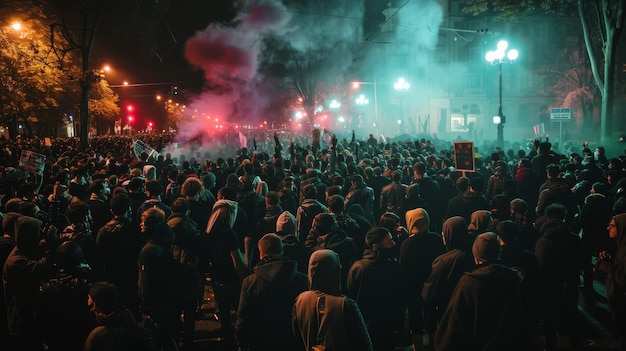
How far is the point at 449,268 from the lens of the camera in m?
4.60

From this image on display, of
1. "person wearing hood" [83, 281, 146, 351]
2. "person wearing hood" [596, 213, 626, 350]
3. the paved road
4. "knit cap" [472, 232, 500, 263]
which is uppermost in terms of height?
"knit cap" [472, 232, 500, 263]

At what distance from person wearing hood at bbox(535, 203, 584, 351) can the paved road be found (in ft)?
2.78

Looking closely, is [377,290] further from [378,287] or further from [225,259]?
[225,259]

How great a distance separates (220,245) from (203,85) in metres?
34.5

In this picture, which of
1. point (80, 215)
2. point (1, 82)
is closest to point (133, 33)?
point (1, 82)

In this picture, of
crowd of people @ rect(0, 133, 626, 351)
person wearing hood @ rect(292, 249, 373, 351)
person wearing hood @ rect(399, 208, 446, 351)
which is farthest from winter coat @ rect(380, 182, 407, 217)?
person wearing hood @ rect(292, 249, 373, 351)

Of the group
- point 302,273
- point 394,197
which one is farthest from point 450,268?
Answer: point 394,197

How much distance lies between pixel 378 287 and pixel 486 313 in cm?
103

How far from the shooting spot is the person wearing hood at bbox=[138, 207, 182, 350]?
15.7ft

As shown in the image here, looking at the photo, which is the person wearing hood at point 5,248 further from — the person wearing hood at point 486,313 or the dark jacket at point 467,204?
the dark jacket at point 467,204

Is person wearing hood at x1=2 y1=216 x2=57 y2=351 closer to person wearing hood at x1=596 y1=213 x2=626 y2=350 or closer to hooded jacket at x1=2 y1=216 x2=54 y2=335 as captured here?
hooded jacket at x1=2 y1=216 x2=54 y2=335

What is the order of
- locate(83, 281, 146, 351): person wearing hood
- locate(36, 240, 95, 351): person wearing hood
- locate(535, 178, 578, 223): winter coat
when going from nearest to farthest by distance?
locate(83, 281, 146, 351): person wearing hood, locate(36, 240, 95, 351): person wearing hood, locate(535, 178, 578, 223): winter coat

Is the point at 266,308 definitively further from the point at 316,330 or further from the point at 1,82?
Result: the point at 1,82

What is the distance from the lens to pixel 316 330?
137 inches
